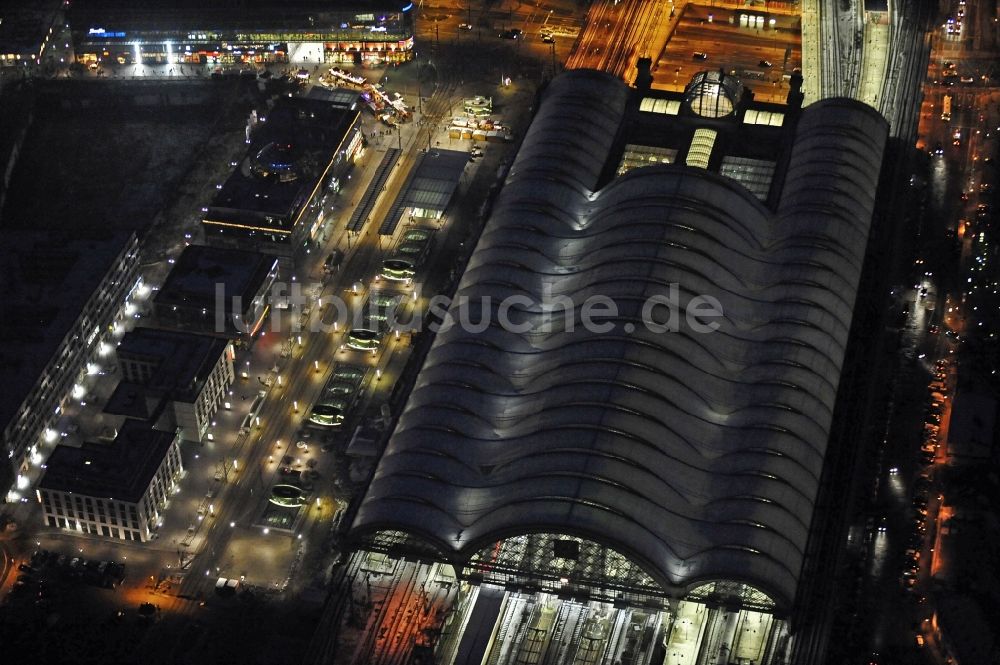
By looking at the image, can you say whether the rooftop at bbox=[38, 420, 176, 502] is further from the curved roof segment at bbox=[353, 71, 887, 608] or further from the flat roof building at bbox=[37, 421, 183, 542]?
the curved roof segment at bbox=[353, 71, 887, 608]

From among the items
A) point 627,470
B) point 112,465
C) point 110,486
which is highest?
point 627,470

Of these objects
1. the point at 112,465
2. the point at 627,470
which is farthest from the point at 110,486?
the point at 627,470

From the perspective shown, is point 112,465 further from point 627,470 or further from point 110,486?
point 627,470

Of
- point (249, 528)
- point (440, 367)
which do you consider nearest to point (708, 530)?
point (440, 367)

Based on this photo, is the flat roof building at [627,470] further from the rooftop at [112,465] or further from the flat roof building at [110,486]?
the rooftop at [112,465]

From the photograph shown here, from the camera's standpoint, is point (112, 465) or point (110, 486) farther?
point (112, 465)

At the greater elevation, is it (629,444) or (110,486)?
(629,444)

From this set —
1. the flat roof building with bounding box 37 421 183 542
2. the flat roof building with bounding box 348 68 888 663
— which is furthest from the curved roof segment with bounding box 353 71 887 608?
the flat roof building with bounding box 37 421 183 542

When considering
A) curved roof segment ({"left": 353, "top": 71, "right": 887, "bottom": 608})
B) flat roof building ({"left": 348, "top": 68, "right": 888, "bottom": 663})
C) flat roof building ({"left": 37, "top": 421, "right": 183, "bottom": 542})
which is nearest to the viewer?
curved roof segment ({"left": 353, "top": 71, "right": 887, "bottom": 608})
